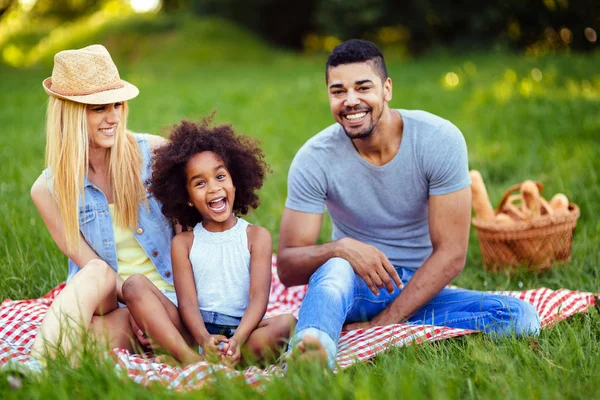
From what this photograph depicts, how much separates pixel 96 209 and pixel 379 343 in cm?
177

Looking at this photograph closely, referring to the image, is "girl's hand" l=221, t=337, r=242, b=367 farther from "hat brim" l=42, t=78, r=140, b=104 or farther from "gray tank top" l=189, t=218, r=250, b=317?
"hat brim" l=42, t=78, r=140, b=104

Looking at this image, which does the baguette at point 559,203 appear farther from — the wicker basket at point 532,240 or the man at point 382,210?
the man at point 382,210

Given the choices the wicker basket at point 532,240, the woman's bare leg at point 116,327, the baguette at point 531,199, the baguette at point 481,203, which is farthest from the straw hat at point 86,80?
the baguette at point 531,199

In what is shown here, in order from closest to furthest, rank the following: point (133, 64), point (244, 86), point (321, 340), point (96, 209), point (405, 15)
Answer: point (321, 340)
point (96, 209)
point (244, 86)
point (405, 15)
point (133, 64)

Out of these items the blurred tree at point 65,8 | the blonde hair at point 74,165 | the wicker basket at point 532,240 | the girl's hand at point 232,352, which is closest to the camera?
the girl's hand at point 232,352

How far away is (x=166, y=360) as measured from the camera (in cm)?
307

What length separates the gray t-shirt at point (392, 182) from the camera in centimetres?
361

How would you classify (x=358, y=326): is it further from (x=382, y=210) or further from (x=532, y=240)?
(x=532, y=240)

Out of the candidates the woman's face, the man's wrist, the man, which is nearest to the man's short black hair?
the man

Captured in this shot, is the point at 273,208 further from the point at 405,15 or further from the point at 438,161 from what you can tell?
the point at 405,15

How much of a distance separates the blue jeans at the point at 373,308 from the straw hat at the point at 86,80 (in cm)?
149

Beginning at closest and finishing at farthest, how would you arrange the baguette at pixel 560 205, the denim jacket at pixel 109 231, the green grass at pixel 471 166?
the green grass at pixel 471 166 < the denim jacket at pixel 109 231 < the baguette at pixel 560 205

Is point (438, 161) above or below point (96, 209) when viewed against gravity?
above

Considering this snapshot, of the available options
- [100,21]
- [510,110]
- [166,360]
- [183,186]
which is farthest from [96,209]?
[100,21]
